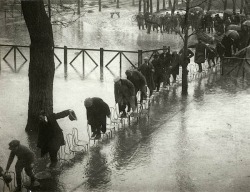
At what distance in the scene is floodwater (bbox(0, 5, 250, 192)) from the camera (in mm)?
10578

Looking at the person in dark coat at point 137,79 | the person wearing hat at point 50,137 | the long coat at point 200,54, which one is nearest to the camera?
the person wearing hat at point 50,137

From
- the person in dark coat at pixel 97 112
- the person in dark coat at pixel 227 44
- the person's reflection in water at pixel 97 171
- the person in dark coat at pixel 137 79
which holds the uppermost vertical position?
the person in dark coat at pixel 227 44

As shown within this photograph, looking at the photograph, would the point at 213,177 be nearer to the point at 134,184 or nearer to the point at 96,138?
the point at 134,184

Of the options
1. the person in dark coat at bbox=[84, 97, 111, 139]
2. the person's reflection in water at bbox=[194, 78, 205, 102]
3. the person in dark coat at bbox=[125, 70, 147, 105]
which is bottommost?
the person's reflection in water at bbox=[194, 78, 205, 102]

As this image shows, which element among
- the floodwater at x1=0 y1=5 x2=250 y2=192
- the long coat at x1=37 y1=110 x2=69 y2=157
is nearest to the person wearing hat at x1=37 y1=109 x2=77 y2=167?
the long coat at x1=37 y1=110 x2=69 y2=157

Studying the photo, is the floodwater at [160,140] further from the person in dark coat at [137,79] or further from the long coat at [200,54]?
the person in dark coat at [137,79]

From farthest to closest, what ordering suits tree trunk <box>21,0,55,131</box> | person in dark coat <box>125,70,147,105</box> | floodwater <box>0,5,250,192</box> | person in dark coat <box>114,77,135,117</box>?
person in dark coat <box>125,70,147,105</box>, person in dark coat <box>114,77,135,117</box>, tree trunk <box>21,0,55,131</box>, floodwater <box>0,5,250,192</box>

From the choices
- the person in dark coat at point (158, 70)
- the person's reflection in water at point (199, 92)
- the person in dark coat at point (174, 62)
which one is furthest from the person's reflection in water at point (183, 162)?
the person in dark coat at point (174, 62)

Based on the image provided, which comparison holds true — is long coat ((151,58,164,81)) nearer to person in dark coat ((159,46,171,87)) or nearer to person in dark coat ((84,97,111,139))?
person in dark coat ((159,46,171,87))

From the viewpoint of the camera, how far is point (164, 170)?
11.2m

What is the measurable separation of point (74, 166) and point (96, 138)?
65.5 inches

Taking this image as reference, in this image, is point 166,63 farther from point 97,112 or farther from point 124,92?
point 97,112

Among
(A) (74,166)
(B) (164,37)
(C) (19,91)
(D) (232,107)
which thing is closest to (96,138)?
(A) (74,166)

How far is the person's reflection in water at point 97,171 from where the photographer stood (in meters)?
10.4
